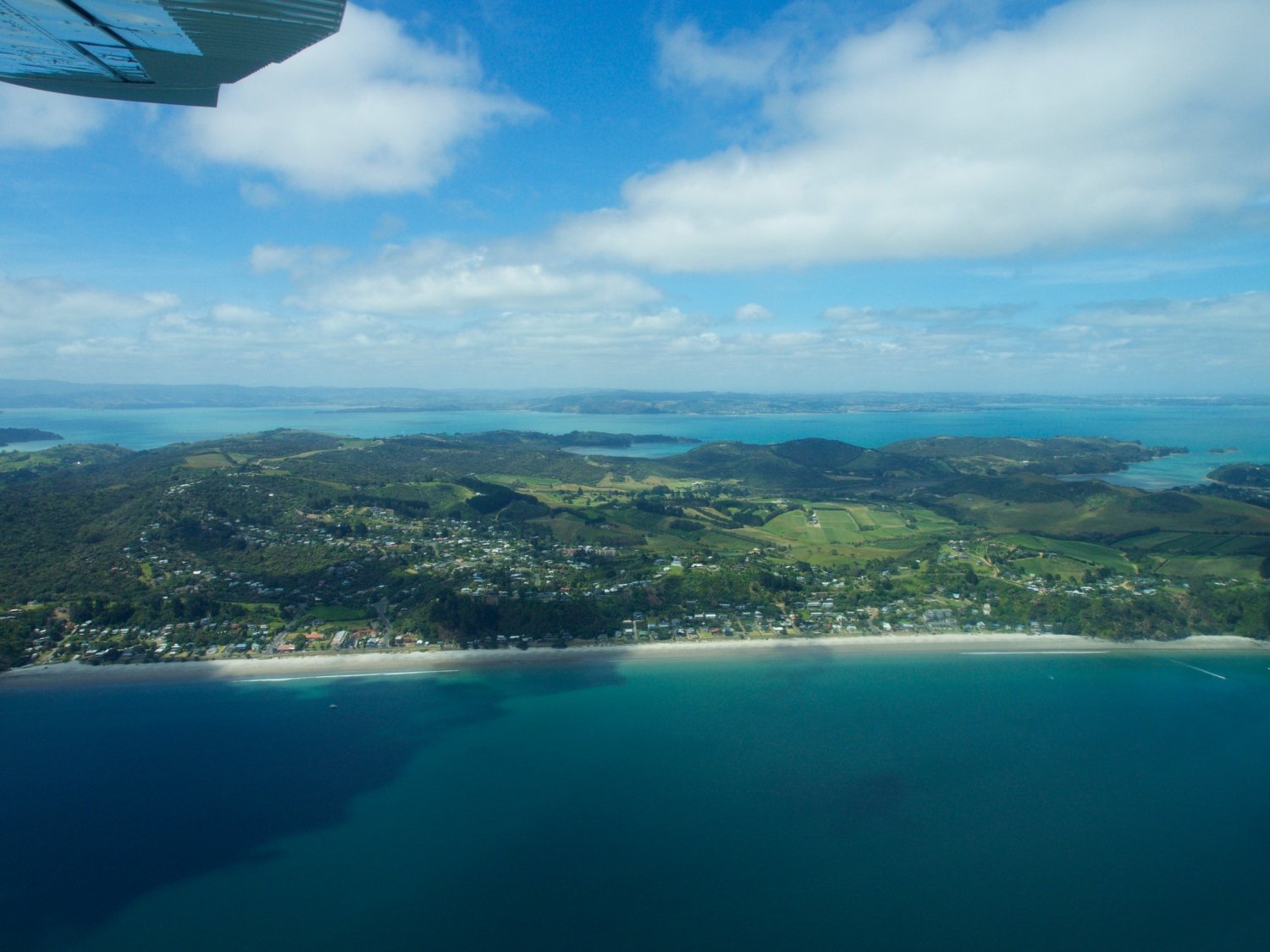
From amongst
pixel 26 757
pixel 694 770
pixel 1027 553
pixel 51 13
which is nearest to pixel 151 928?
pixel 26 757

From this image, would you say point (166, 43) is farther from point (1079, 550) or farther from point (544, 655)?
point (1079, 550)

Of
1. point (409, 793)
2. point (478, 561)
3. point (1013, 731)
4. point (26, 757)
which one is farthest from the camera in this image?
point (478, 561)

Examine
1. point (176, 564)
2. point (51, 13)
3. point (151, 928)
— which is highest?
point (51, 13)

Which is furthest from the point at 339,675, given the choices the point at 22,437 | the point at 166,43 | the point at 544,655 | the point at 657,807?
the point at 22,437

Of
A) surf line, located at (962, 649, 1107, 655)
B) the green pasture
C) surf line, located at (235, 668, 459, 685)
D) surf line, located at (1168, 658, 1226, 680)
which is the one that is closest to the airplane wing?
surf line, located at (235, 668, 459, 685)

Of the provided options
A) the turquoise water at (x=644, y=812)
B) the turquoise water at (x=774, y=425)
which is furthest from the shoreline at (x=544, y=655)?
the turquoise water at (x=774, y=425)

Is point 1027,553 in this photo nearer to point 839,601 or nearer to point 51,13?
point 839,601
